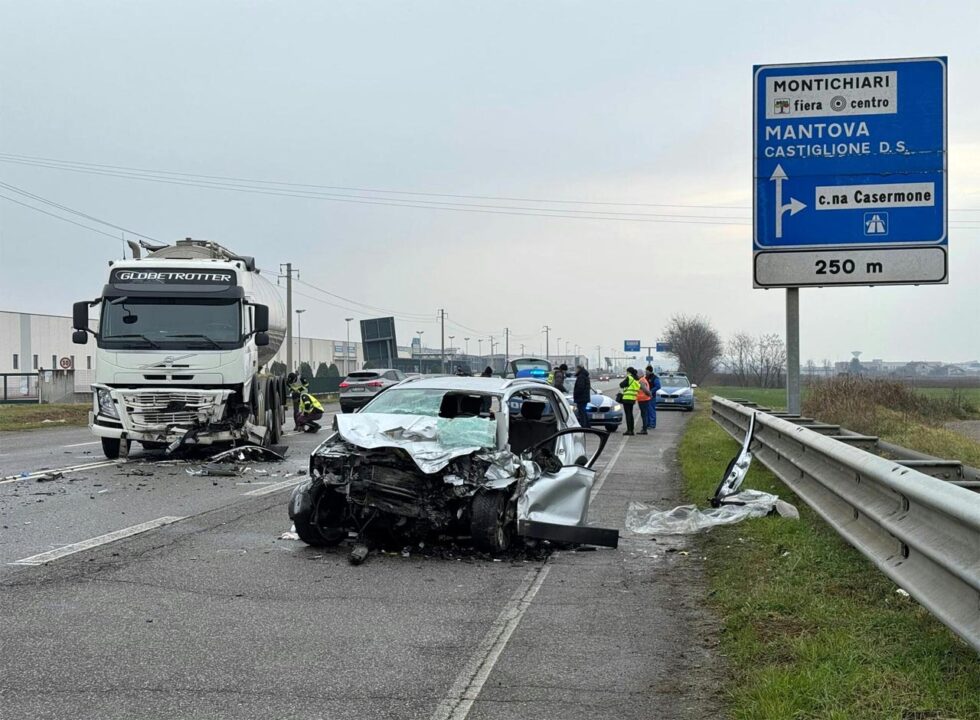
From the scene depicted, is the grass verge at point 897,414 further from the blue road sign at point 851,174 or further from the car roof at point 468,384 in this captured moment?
the car roof at point 468,384

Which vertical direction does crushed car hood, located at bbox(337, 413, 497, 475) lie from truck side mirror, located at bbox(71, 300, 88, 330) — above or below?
below

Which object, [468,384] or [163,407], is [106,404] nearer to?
[163,407]

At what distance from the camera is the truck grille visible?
50.4 feet

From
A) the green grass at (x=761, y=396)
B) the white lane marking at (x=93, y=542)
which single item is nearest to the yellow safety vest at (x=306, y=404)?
the white lane marking at (x=93, y=542)

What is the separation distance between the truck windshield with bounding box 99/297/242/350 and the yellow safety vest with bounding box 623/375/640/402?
34.1ft

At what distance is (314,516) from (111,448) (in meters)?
9.31

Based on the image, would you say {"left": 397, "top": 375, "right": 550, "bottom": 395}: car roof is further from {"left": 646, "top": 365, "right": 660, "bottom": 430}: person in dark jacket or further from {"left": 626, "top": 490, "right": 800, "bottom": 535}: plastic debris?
{"left": 646, "top": 365, "right": 660, "bottom": 430}: person in dark jacket

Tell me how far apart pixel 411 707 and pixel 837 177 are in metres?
9.23

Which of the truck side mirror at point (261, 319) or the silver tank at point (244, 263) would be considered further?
the silver tank at point (244, 263)

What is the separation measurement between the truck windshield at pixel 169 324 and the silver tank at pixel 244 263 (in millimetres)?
758

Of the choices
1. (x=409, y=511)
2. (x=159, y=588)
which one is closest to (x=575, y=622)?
(x=409, y=511)

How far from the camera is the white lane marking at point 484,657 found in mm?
4434

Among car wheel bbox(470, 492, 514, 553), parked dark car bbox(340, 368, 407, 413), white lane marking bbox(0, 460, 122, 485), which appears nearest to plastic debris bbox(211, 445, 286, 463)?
white lane marking bbox(0, 460, 122, 485)

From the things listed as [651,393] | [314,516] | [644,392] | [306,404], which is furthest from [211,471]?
[651,393]
